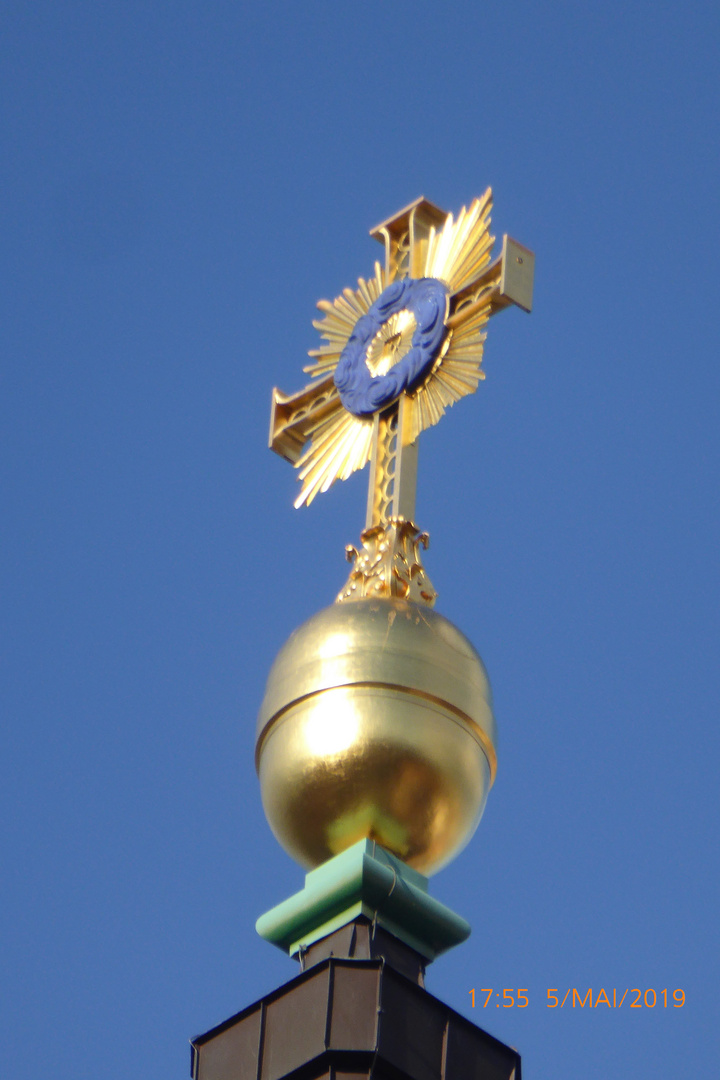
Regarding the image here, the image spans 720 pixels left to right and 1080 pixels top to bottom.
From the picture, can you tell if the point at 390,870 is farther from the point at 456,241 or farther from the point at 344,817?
the point at 456,241

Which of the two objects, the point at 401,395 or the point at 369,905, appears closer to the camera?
the point at 369,905

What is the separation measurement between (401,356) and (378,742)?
3.55m

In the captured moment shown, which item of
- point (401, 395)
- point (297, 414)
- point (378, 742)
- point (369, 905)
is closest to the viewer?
point (369, 905)

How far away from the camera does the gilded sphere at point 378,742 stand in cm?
1636

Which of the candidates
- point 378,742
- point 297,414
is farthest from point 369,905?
point 297,414

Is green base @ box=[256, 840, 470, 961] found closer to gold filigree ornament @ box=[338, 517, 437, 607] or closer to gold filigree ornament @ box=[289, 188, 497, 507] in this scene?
gold filigree ornament @ box=[338, 517, 437, 607]

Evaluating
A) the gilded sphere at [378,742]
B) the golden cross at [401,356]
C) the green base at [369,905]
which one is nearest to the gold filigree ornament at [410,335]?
the golden cross at [401,356]

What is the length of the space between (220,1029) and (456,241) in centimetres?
593

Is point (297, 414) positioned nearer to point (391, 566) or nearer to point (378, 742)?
point (391, 566)

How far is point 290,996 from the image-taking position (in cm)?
1572

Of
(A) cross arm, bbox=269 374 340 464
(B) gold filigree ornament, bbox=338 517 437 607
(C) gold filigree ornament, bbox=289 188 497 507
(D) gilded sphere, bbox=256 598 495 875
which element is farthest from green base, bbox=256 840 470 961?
(A) cross arm, bbox=269 374 340 464

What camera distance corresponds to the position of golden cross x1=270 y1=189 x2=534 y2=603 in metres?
18.4

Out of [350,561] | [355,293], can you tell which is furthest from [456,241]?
[350,561]

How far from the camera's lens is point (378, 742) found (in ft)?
53.6
